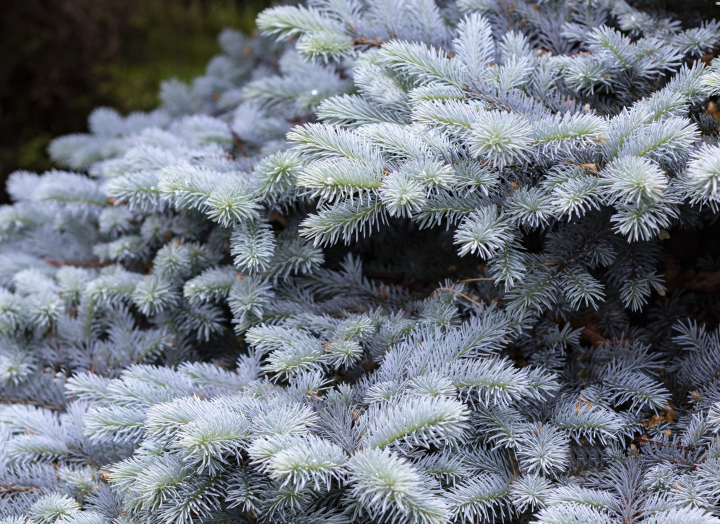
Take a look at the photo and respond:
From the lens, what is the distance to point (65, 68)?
226 cm

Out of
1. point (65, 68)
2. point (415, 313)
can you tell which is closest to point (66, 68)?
point (65, 68)

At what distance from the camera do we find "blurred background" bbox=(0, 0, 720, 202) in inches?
86.9

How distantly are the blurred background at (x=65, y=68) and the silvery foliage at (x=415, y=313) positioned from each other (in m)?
1.24

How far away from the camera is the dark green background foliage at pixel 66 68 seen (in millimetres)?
2207

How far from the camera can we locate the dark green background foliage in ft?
7.24

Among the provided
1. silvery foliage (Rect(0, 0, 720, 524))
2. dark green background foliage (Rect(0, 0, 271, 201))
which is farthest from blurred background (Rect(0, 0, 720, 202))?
silvery foliage (Rect(0, 0, 720, 524))

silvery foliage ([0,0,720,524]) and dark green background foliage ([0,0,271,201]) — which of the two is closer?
silvery foliage ([0,0,720,524])

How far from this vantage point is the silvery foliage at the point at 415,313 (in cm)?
71

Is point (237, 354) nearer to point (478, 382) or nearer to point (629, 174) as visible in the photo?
point (478, 382)

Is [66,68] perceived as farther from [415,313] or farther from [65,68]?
[415,313]

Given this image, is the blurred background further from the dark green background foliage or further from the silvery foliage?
the silvery foliage

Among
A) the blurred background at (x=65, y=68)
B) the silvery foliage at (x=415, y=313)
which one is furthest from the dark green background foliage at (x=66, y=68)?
the silvery foliage at (x=415, y=313)

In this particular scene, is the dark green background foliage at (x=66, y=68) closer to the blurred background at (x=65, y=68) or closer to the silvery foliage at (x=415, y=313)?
the blurred background at (x=65, y=68)

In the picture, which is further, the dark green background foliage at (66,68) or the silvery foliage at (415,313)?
the dark green background foliage at (66,68)
